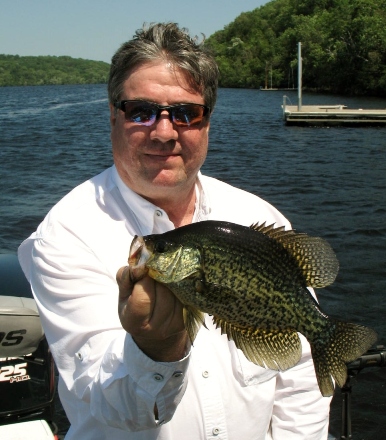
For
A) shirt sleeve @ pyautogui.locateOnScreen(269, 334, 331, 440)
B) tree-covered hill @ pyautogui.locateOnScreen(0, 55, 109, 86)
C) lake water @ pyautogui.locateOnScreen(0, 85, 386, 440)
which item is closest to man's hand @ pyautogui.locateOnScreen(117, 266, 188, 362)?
shirt sleeve @ pyautogui.locateOnScreen(269, 334, 331, 440)

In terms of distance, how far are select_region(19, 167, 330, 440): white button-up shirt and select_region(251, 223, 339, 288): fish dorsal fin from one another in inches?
20.0

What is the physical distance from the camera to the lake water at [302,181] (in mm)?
8852

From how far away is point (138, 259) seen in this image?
5.81 feet

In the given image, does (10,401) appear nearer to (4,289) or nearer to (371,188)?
(4,289)

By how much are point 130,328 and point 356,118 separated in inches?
1283

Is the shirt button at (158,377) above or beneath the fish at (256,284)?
beneath

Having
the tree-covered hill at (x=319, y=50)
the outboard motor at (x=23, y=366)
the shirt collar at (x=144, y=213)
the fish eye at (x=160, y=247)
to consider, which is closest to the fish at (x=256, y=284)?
the fish eye at (x=160, y=247)

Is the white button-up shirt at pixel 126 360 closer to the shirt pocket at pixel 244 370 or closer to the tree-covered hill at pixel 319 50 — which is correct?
the shirt pocket at pixel 244 370

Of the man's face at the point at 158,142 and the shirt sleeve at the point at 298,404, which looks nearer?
the man's face at the point at 158,142

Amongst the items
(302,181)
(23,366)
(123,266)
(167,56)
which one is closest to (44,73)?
(302,181)

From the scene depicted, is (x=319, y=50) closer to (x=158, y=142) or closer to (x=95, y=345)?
(x=158, y=142)

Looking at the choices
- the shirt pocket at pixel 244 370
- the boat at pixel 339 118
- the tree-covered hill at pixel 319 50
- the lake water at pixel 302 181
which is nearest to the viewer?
the shirt pocket at pixel 244 370

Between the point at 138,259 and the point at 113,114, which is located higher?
the point at 113,114

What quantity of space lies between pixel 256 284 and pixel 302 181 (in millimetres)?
16389
